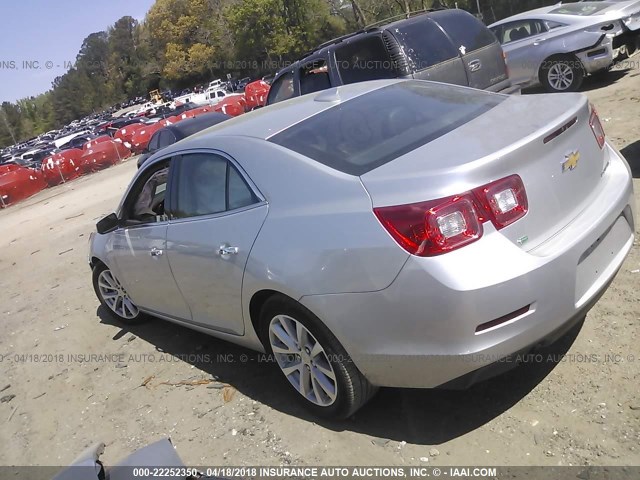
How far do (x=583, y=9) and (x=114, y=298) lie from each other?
30.8ft

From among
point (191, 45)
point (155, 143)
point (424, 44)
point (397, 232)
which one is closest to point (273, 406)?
point (397, 232)

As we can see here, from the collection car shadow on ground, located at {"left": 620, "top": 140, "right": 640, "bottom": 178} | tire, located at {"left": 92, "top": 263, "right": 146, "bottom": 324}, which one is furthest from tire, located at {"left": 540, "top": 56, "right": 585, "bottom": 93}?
tire, located at {"left": 92, "top": 263, "right": 146, "bottom": 324}

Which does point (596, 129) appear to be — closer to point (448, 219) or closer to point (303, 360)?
point (448, 219)

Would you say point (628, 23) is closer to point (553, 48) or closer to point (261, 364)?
point (553, 48)

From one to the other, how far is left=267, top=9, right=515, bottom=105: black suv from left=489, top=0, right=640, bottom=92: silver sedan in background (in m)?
2.59

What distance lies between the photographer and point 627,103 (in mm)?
8727

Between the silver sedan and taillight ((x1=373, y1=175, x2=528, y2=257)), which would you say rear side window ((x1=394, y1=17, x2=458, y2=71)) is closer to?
the silver sedan

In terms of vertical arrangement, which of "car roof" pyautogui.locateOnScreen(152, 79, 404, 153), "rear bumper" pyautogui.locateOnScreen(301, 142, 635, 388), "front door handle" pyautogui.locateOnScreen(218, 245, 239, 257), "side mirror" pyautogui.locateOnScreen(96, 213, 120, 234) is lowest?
"rear bumper" pyautogui.locateOnScreen(301, 142, 635, 388)

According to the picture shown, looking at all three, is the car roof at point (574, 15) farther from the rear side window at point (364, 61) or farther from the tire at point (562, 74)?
the rear side window at point (364, 61)

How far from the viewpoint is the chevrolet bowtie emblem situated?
3002 mm

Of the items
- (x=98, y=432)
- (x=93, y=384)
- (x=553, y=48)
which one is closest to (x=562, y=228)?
(x=98, y=432)

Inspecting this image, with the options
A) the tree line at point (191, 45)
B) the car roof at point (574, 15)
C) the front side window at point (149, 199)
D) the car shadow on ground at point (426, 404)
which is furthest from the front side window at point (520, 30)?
the tree line at point (191, 45)

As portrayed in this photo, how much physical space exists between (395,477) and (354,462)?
0.81ft

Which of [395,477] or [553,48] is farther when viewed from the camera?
[553,48]
